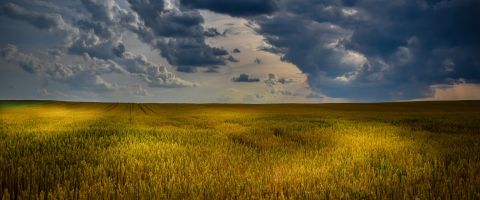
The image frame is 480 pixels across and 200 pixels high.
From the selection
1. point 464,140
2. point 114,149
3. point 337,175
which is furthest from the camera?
point 464,140

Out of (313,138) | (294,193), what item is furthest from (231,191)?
(313,138)

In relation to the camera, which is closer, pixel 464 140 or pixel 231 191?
pixel 231 191

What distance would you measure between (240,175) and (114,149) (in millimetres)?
4200

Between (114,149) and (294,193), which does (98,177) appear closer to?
(114,149)

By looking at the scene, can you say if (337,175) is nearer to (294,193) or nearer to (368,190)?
(368,190)

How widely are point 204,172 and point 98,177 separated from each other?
1.86 meters

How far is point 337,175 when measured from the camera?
6.51 metres

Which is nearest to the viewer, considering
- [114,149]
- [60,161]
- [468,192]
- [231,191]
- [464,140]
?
[468,192]

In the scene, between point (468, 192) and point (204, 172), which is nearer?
point (468, 192)

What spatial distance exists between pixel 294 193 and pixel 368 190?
112 centimetres

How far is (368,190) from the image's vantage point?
5.53 meters

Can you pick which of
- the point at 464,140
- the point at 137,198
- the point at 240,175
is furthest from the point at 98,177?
the point at 464,140

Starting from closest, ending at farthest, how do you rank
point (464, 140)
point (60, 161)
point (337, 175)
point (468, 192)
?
point (468, 192), point (337, 175), point (60, 161), point (464, 140)

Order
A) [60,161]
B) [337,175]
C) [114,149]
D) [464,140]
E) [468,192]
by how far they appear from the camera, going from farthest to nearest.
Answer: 1. [464,140]
2. [114,149]
3. [60,161]
4. [337,175]
5. [468,192]
